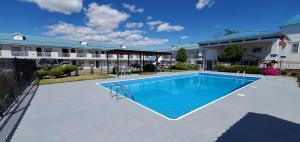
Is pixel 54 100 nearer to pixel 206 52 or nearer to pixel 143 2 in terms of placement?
pixel 143 2

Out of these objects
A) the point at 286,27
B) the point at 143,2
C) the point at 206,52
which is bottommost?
the point at 206,52

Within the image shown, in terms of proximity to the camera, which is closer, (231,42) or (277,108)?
(277,108)

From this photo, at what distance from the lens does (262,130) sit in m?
3.78

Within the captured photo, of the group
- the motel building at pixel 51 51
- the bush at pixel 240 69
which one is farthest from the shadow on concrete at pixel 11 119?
the bush at pixel 240 69

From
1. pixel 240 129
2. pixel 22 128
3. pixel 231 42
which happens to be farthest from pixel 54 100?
pixel 231 42

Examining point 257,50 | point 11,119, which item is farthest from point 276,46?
point 11,119

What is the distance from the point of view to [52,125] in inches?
161

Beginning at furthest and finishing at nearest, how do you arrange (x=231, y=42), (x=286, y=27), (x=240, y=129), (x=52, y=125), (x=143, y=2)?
(x=231, y=42) → (x=286, y=27) → (x=143, y=2) → (x=52, y=125) → (x=240, y=129)

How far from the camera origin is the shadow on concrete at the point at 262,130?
335 cm

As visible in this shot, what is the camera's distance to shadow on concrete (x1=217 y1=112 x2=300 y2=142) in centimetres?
335

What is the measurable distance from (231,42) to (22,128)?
28.7m

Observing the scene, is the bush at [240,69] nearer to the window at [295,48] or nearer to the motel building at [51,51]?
the window at [295,48]

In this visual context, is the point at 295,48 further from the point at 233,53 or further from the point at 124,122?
the point at 124,122

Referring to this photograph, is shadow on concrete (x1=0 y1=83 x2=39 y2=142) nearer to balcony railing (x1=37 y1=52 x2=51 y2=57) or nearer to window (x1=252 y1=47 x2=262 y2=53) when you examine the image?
balcony railing (x1=37 y1=52 x2=51 y2=57)
